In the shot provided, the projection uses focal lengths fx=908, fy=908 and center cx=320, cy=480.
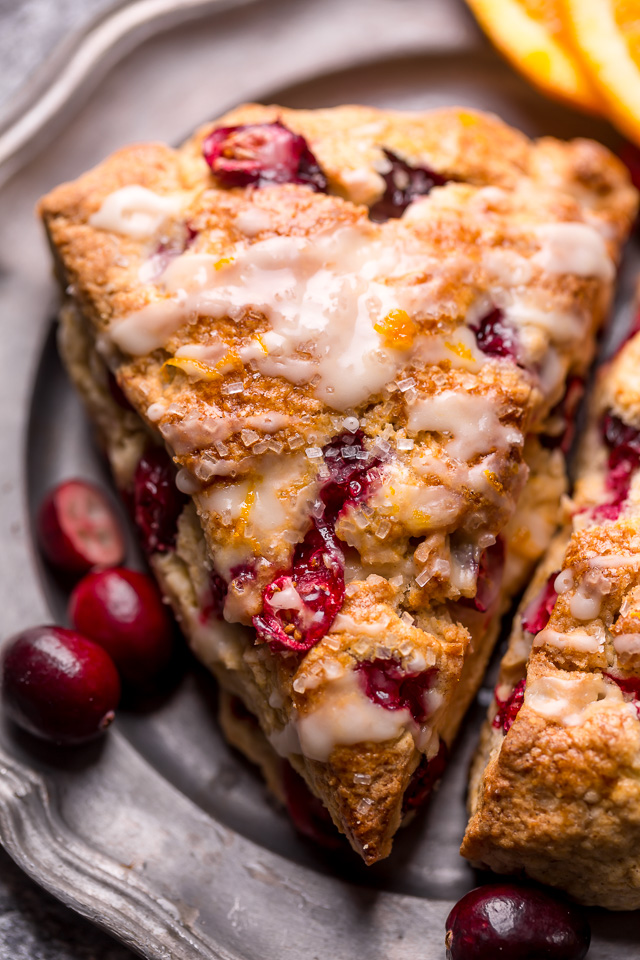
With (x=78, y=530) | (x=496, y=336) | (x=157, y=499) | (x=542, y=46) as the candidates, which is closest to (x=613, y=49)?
(x=542, y=46)

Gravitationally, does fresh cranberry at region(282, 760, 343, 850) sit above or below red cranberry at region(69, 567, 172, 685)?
below

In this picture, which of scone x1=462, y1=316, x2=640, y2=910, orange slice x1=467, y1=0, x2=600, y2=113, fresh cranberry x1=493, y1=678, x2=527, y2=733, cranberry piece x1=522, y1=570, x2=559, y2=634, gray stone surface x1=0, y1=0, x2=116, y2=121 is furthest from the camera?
gray stone surface x1=0, y1=0, x2=116, y2=121

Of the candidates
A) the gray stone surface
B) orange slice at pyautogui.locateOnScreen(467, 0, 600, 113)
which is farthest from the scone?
the gray stone surface

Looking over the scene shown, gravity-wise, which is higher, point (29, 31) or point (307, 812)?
point (29, 31)

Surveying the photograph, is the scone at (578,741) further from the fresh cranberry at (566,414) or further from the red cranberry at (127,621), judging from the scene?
the red cranberry at (127,621)

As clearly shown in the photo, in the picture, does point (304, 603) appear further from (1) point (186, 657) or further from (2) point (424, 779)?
(1) point (186, 657)

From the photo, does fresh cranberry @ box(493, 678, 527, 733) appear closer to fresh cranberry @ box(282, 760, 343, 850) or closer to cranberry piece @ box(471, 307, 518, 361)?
fresh cranberry @ box(282, 760, 343, 850)
